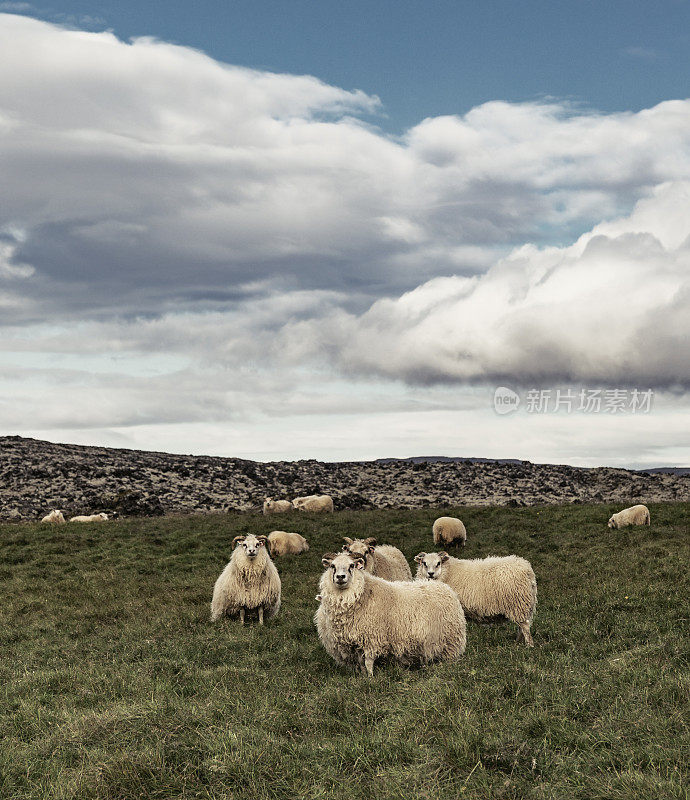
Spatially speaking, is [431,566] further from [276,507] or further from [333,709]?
[276,507]

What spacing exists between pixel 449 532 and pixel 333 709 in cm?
2067

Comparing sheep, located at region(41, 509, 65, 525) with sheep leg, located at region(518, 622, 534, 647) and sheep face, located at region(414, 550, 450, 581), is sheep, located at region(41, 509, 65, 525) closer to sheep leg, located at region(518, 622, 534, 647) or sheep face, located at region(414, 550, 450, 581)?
sheep face, located at region(414, 550, 450, 581)

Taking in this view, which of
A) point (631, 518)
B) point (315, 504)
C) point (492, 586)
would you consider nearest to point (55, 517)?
point (315, 504)

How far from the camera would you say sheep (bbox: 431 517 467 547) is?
1148 inches

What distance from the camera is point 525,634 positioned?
13.9 m

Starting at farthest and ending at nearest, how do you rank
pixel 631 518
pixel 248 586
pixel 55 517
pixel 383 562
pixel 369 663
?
pixel 55 517, pixel 631 518, pixel 383 562, pixel 248 586, pixel 369 663

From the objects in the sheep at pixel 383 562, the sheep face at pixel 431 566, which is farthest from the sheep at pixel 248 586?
the sheep face at pixel 431 566

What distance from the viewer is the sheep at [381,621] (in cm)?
1126

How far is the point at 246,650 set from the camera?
43.6 ft

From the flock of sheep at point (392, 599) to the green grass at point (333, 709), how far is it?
456 millimetres

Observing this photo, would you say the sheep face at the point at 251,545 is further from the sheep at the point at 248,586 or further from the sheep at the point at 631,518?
the sheep at the point at 631,518

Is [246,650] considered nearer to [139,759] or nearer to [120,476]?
[139,759]

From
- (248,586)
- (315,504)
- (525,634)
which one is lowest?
(315,504)

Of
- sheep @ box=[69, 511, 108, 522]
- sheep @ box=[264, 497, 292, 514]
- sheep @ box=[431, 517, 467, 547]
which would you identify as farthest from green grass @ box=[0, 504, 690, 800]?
sheep @ box=[264, 497, 292, 514]
